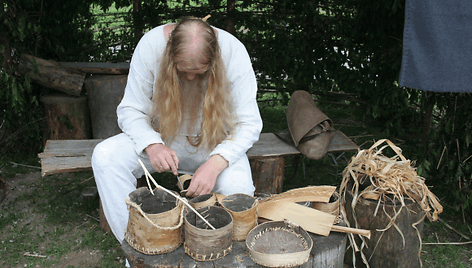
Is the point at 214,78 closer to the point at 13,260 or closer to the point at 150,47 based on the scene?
the point at 150,47

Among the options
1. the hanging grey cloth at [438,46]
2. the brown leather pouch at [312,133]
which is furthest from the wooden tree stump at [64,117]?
the hanging grey cloth at [438,46]

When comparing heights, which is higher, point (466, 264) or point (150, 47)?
point (150, 47)

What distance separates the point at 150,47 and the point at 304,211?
131 cm

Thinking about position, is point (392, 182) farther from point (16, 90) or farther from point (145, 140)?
point (16, 90)

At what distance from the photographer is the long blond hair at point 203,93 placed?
1945 mm

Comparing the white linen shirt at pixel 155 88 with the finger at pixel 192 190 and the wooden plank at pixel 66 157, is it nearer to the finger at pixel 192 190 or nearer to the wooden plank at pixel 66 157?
the finger at pixel 192 190

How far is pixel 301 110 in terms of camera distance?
3.13 metres

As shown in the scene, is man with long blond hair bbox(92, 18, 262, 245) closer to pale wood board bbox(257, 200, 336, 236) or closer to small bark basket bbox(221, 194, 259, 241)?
small bark basket bbox(221, 194, 259, 241)

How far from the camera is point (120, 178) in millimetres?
2146

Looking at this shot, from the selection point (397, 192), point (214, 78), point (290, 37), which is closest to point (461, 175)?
point (397, 192)

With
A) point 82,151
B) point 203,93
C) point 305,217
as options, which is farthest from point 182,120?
point 305,217

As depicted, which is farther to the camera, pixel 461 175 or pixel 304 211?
pixel 461 175

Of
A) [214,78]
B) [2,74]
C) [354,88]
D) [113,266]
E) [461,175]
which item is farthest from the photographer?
[354,88]

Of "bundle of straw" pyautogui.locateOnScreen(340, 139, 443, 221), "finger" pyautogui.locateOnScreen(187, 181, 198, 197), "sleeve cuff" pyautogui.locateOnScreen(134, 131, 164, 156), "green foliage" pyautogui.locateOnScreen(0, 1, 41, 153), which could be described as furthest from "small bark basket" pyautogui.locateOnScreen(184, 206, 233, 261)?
"green foliage" pyautogui.locateOnScreen(0, 1, 41, 153)
